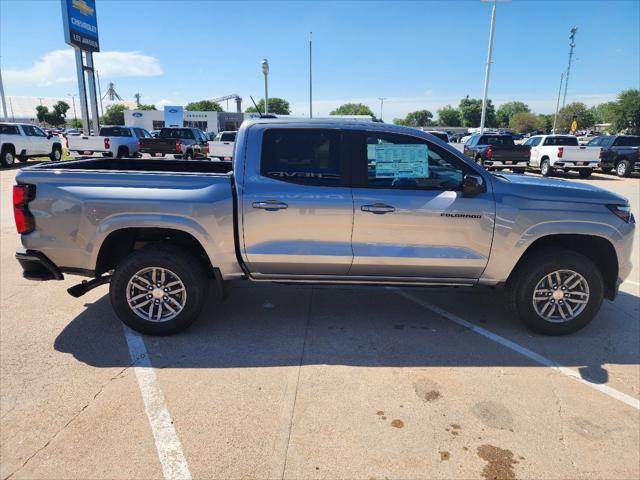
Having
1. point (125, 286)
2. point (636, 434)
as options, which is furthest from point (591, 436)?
point (125, 286)

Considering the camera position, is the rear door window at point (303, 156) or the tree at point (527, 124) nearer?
the rear door window at point (303, 156)

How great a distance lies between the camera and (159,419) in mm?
2877

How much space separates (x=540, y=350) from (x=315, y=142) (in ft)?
8.94

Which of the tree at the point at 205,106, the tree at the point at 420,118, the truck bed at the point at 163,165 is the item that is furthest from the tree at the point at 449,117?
the truck bed at the point at 163,165

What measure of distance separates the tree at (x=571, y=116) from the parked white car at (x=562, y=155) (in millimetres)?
81251

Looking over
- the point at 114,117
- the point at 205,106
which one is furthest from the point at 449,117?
the point at 114,117

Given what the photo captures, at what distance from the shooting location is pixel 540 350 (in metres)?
3.91

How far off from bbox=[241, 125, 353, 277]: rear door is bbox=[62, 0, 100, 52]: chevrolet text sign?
961 inches

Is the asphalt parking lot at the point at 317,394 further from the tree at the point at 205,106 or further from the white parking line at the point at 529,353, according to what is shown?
the tree at the point at 205,106

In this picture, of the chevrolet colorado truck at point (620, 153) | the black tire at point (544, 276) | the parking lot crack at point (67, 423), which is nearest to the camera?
the parking lot crack at point (67, 423)

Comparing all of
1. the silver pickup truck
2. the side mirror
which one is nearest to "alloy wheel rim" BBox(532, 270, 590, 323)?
the silver pickup truck

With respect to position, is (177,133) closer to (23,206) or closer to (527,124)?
(23,206)

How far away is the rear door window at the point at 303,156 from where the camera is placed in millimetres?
3910

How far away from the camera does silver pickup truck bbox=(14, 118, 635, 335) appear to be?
12.4 ft
